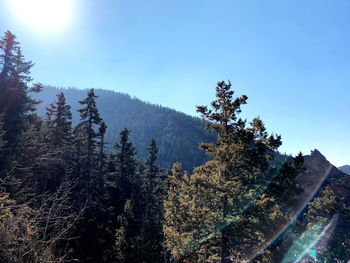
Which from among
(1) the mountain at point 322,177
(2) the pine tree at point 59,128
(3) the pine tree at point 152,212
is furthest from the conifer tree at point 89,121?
(1) the mountain at point 322,177

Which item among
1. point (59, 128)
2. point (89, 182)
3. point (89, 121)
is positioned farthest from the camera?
point (59, 128)

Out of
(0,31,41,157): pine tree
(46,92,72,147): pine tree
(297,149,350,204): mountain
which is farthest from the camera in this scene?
→ (297,149,350,204): mountain

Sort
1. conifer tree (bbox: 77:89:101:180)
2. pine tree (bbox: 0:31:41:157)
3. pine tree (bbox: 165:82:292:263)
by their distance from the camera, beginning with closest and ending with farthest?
pine tree (bbox: 165:82:292:263)
pine tree (bbox: 0:31:41:157)
conifer tree (bbox: 77:89:101:180)

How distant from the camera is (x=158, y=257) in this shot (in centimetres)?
1942

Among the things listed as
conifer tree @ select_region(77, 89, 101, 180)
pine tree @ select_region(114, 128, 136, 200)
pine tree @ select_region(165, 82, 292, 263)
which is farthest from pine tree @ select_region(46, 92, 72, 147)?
pine tree @ select_region(165, 82, 292, 263)

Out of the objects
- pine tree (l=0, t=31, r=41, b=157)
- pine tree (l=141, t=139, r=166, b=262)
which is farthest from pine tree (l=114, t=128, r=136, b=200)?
pine tree (l=0, t=31, r=41, b=157)

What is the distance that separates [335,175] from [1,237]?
78595 mm

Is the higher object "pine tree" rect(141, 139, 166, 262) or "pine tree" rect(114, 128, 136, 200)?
"pine tree" rect(114, 128, 136, 200)

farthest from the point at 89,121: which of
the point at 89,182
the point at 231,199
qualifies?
the point at 231,199

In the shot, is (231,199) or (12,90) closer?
(231,199)

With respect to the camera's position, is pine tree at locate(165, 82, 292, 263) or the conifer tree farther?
the conifer tree

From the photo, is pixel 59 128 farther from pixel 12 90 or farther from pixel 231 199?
pixel 231 199

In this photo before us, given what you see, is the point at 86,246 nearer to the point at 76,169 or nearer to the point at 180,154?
the point at 76,169

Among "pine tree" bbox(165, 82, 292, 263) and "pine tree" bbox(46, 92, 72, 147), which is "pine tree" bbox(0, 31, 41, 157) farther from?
"pine tree" bbox(165, 82, 292, 263)
